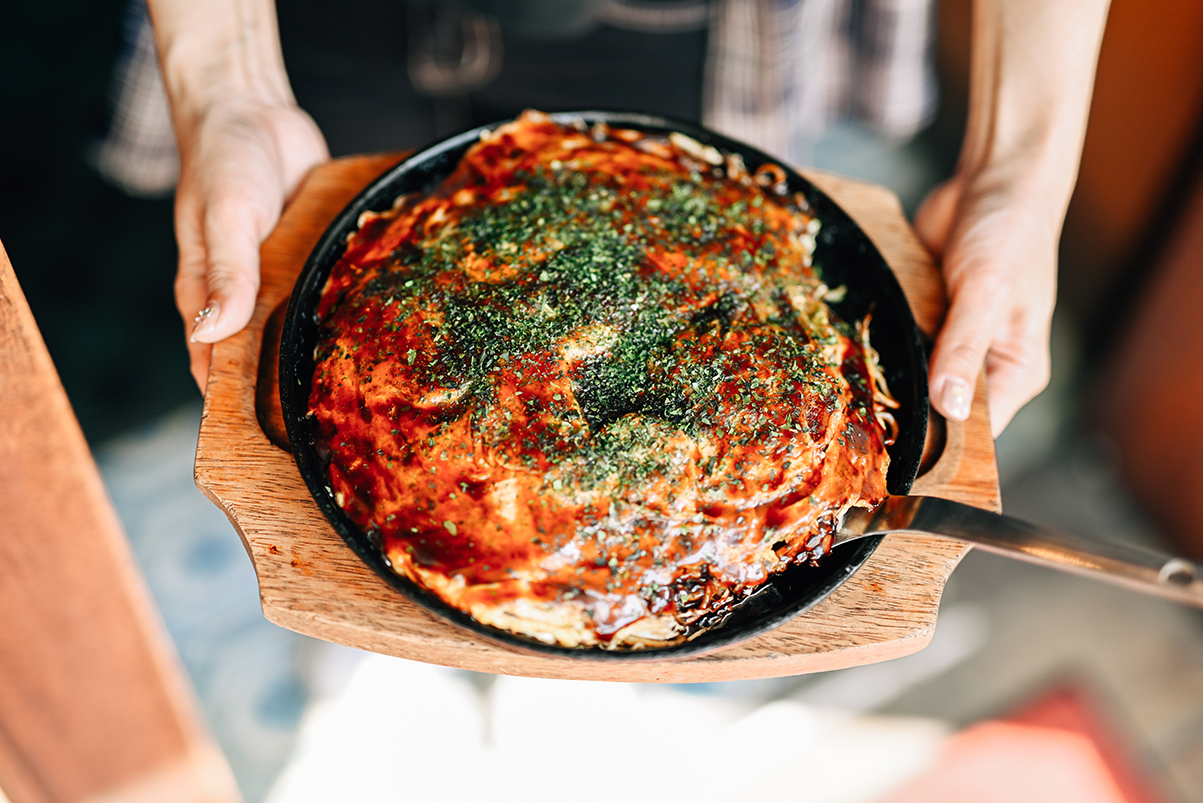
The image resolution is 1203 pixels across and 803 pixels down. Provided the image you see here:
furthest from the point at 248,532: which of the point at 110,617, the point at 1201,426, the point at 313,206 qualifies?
the point at 1201,426

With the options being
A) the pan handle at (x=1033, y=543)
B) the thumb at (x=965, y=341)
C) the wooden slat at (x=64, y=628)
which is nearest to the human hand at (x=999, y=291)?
the thumb at (x=965, y=341)

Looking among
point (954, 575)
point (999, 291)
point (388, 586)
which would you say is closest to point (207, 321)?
point (388, 586)

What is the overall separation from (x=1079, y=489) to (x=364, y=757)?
118 inches

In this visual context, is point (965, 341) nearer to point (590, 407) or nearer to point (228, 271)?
point (590, 407)

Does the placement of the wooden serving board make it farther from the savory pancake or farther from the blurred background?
the blurred background

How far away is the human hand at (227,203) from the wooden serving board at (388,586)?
0.08m

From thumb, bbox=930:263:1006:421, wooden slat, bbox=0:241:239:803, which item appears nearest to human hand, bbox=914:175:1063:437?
thumb, bbox=930:263:1006:421

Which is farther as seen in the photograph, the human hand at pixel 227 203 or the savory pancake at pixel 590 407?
the human hand at pixel 227 203

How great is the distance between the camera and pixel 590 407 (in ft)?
4.59

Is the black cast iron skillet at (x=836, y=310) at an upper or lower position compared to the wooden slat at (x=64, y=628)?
upper

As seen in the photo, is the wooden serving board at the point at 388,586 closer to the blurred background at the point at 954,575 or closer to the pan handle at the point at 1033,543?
the pan handle at the point at 1033,543

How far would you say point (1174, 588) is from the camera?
1.07 metres

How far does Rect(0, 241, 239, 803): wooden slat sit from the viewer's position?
131 cm

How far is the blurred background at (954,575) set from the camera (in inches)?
110
